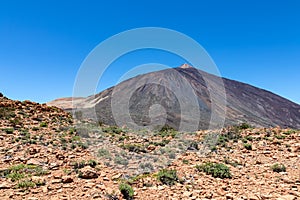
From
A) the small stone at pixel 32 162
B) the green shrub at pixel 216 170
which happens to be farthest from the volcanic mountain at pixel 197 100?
the small stone at pixel 32 162

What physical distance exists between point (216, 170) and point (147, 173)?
2.25 m

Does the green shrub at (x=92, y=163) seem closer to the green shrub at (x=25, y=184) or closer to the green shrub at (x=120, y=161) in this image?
the green shrub at (x=120, y=161)

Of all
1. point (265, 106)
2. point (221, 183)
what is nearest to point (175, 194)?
point (221, 183)

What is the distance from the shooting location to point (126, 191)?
6.25m

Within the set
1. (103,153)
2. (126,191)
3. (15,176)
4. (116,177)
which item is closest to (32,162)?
(15,176)

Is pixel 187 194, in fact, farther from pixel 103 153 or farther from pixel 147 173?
pixel 103 153

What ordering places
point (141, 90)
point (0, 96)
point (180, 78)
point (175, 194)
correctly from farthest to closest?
1. point (180, 78)
2. point (141, 90)
3. point (0, 96)
4. point (175, 194)

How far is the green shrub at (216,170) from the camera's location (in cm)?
776

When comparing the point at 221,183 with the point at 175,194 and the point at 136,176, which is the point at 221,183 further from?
the point at 136,176

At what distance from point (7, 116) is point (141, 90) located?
75124mm

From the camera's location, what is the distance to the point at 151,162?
9305 mm

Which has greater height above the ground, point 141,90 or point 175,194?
point 141,90

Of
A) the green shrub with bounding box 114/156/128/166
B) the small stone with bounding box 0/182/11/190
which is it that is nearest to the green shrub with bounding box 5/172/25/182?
the small stone with bounding box 0/182/11/190

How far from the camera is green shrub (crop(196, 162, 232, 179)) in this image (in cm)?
776
